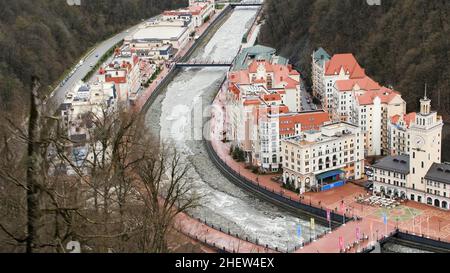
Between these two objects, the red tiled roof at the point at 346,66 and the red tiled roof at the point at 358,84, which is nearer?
the red tiled roof at the point at 358,84

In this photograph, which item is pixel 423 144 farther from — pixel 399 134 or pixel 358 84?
pixel 358 84

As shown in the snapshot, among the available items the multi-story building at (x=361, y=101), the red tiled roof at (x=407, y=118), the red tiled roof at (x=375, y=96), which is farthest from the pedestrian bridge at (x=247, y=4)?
the red tiled roof at (x=407, y=118)

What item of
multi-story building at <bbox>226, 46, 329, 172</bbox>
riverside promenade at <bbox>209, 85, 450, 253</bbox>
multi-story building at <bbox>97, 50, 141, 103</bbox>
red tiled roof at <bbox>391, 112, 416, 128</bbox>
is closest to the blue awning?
riverside promenade at <bbox>209, 85, 450, 253</bbox>

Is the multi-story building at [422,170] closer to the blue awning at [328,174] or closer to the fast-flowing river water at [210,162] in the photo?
the blue awning at [328,174]

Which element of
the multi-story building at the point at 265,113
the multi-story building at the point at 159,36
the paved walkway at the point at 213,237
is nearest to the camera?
the paved walkway at the point at 213,237

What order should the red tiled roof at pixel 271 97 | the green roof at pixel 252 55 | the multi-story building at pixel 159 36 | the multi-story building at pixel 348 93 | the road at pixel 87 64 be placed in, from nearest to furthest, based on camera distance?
the red tiled roof at pixel 271 97
the multi-story building at pixel 348 93
the green roof at pixel 252 55
the road at pixel 87 64
the multi-story building at pixel 159 36

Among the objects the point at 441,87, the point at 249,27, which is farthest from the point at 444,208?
the point at 249,27
